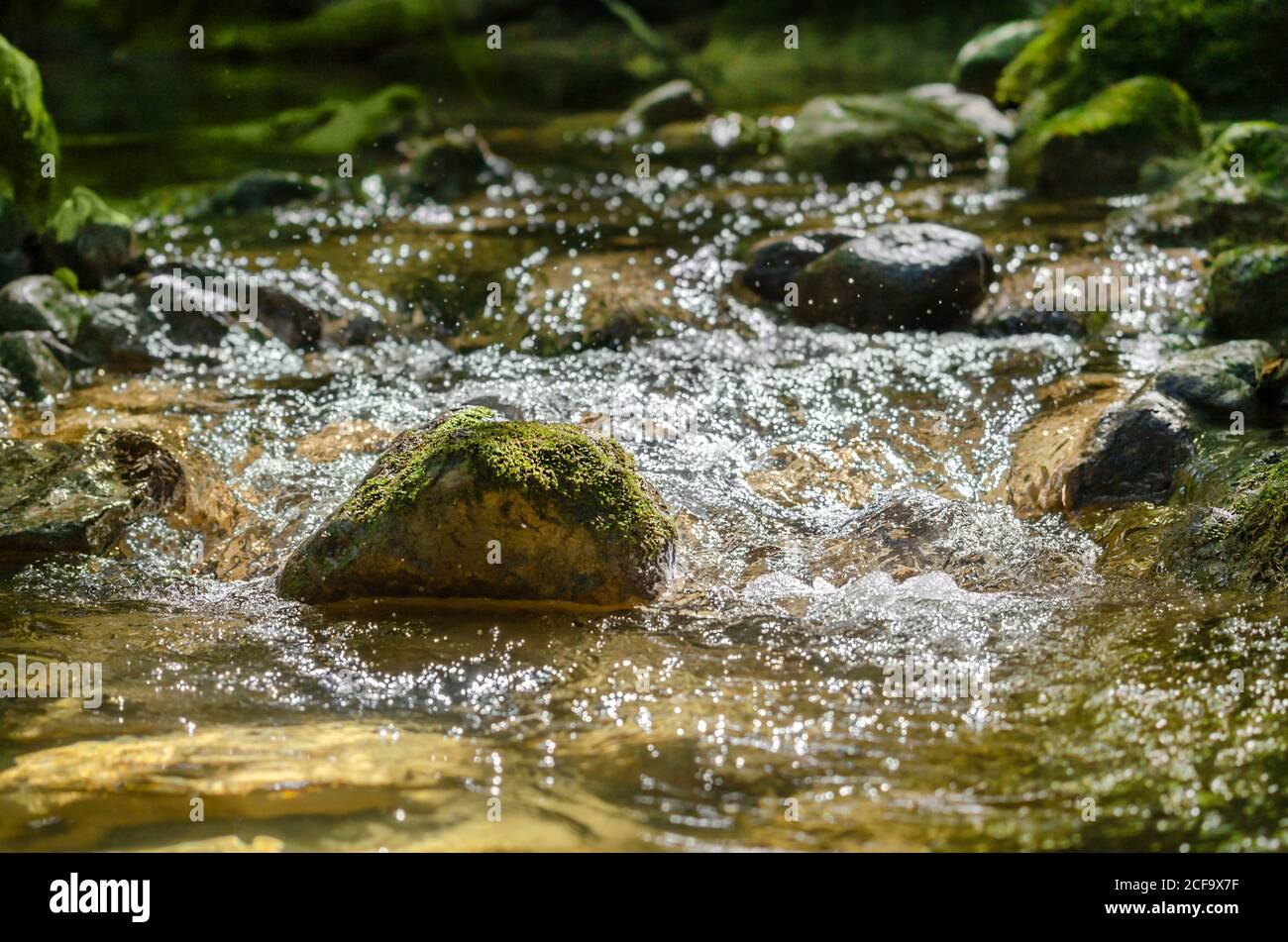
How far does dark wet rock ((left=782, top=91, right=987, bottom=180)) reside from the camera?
12258 millimetres

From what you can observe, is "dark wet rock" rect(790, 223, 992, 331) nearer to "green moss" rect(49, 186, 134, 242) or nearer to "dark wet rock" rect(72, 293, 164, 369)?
"dark wet rock" rect(72, 293, 164, 369)

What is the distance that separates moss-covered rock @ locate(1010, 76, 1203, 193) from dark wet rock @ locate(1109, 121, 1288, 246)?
74 cm

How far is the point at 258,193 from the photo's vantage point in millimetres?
11961

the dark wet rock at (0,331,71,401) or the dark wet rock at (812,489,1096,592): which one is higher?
the dark wet rock at (0,331,71,401)

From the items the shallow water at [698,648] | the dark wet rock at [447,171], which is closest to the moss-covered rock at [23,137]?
the shallow water at [698,648]

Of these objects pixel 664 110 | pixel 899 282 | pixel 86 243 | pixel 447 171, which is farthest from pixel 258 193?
pixel 899 282

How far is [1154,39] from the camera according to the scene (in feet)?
43.3

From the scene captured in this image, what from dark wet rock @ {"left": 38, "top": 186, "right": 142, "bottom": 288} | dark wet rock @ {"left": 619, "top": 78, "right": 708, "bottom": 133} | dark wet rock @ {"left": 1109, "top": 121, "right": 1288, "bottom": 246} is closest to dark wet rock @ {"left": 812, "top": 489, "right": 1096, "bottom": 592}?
dark wet rock @ {"left": 1109, "top": 121, "right": 1288, "bottom": 246}

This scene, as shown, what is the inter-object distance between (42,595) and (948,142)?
10.6m

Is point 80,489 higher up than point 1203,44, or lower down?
lower down

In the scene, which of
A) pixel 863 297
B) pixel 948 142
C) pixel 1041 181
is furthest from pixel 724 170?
Result: pixel 863 297

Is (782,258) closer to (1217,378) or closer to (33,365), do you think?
(1217,378)

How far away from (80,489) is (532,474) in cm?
255
